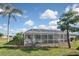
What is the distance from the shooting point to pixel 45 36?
4.51 m

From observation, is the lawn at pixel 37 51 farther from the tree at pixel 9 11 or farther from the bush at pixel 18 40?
the tree at pixel 9 11

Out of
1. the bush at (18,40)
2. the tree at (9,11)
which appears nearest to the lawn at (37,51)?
the bush at (18,40)

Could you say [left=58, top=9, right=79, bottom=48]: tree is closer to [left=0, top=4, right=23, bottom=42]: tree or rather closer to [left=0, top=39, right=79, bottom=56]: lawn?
[left=0, top=39, right=79, bottom=56]: lawn

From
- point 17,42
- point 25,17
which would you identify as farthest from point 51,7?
point 17,42

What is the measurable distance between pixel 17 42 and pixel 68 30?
0.71 meters

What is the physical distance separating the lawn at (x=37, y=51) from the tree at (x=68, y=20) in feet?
0.28

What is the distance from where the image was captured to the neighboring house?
4.50 m

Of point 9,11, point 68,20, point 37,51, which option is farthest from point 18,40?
point 68,20

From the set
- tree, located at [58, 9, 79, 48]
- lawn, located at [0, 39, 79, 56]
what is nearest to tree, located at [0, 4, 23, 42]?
lawn, located at [0, 39, 79, 56]

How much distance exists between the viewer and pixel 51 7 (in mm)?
4469

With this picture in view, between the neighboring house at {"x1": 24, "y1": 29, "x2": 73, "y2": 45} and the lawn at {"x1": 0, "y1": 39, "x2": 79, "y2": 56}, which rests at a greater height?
the neighboring house at {"x1": 24, "y1": 29, "x2": 73, "y2": 45}

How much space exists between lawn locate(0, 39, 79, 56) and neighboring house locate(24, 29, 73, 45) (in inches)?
4.8

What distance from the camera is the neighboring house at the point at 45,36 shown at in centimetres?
450

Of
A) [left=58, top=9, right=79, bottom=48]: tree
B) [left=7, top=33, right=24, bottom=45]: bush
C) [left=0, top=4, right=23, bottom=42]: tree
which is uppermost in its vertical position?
[left=0, top=4, right=23, bottom=42]: tree
